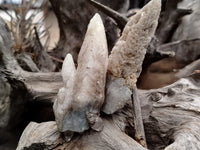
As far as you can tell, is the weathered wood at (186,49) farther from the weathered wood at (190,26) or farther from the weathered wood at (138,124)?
the weathered wood at (138,124)

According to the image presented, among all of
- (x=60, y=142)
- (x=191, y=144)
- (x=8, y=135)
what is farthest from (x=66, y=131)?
(x=8, y=135)

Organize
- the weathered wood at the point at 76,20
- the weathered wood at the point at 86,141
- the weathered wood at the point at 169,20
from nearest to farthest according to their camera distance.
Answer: the weathered wood at the point at 86,141, the weathered wood at the point at 76,20, the weathered wood at the point at 169,20

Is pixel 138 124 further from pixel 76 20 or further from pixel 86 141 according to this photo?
pixel 76 20

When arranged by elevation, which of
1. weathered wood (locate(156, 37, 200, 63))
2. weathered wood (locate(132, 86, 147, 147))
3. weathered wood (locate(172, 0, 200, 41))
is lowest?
weathered wood (locate(132, 86, 147, 147))

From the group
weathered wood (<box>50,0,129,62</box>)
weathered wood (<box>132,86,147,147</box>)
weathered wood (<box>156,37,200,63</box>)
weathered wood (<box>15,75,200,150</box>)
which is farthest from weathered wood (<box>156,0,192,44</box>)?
weathered wood (<box>132,86,147,147</box>)

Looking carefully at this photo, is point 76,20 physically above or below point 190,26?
above

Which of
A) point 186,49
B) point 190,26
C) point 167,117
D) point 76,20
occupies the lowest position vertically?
point 167,117

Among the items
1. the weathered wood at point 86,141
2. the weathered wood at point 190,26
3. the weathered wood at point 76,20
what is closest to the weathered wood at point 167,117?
the weathered wood at point 86,141

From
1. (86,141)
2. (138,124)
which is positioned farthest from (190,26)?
(86,141)

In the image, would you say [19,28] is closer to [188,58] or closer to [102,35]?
[102,35]

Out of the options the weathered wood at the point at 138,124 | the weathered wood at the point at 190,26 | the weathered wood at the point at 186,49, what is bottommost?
the weathered wood at the point at 138,124

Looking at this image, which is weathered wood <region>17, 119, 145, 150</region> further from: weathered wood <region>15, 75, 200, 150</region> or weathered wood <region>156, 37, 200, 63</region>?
weathered wood <region>156, 37, 200, 63</region>
